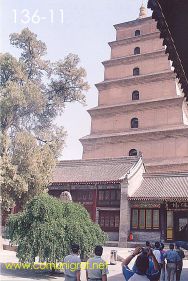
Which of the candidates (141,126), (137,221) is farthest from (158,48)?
(137,221)

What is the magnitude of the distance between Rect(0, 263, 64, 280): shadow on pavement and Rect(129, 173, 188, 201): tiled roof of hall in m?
10.9

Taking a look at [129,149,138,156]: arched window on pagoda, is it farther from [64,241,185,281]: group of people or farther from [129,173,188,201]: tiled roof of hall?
[64,241,185,281]: group of people

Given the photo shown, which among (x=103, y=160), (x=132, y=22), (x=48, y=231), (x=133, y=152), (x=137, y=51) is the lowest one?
(x=48, y=231)

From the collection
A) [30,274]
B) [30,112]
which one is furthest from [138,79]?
[30,274]

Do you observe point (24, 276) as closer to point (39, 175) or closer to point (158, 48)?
point (39, 175)

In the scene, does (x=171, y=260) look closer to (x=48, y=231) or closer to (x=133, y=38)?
(x=48, y=231)

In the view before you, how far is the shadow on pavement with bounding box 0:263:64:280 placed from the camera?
10.0m

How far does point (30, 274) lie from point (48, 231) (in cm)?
148

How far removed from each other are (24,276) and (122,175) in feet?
44.9

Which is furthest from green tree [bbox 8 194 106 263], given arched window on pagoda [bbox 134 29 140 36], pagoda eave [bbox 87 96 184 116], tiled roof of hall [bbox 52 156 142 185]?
arched window on pagoda [bbox 134 29 140 36]

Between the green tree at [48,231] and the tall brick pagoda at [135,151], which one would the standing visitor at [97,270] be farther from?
the tall brick pagoda at [135,151]

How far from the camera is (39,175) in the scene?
579 inches

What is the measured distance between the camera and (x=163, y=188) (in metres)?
21.8

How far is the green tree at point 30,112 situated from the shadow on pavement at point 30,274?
3738 mm
